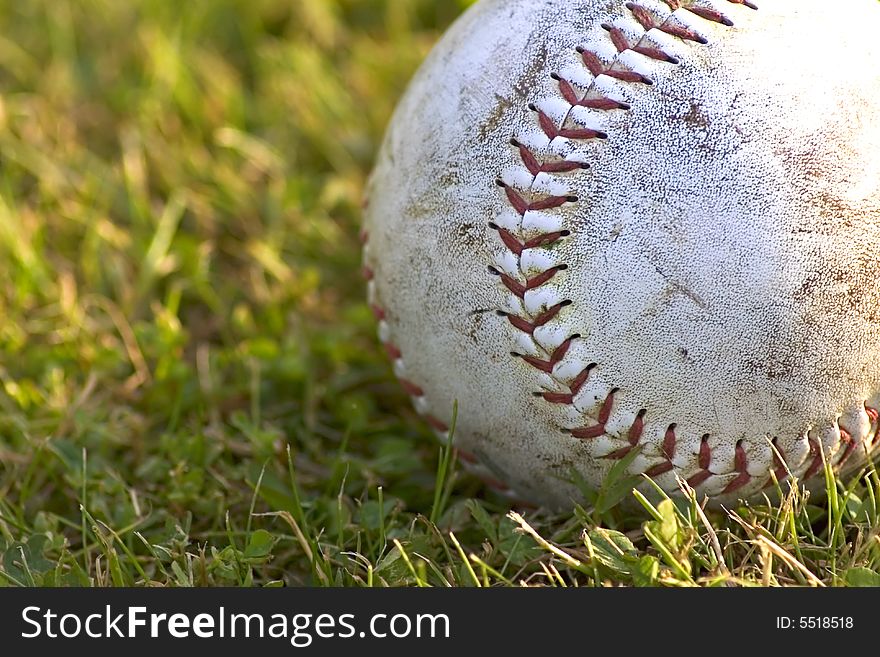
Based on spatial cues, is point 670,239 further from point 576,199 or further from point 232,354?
point 232,354

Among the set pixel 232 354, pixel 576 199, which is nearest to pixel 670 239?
pixel 576 199

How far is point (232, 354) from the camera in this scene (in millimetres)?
2791

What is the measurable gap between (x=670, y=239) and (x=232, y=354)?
1.36 m

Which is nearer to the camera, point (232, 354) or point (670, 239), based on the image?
point (670, 239)

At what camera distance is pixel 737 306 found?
1.86 meters

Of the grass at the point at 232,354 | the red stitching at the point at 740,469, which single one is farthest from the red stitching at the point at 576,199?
the grass at the point at 232,354

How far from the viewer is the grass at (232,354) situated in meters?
2.07

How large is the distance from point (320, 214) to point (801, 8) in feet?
5.63

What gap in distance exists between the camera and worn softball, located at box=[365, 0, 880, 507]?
1860mm

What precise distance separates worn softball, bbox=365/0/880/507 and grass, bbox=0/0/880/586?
16 cm

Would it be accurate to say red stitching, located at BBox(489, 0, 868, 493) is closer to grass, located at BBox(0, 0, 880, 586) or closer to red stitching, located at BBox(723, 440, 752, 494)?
red stitching, located at BBox(723, 440, 752, 494)

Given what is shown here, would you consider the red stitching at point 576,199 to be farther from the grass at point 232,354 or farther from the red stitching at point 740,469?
the grass at point 232,354

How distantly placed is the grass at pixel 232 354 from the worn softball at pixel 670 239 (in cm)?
16
